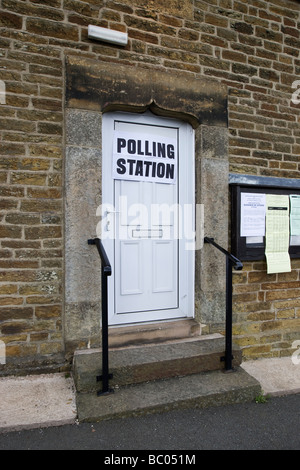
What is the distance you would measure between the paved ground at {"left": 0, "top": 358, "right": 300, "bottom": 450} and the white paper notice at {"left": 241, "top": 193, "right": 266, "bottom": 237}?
171cm

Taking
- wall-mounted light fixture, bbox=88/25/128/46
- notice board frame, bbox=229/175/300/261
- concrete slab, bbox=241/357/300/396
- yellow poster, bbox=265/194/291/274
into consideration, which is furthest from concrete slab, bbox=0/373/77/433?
wall-mounted light fixture, bbox=88/25/128/46

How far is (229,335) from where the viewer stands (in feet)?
9.59

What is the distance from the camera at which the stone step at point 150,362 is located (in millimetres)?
2602

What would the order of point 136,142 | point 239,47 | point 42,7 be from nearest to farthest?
point 42,7 → point 136,142 → point 239,47

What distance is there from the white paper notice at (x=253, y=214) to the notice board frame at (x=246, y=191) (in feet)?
0.17

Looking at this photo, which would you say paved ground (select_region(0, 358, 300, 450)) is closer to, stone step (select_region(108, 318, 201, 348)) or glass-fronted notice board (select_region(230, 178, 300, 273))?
stone step (select_region(108, 318, 201, 348))

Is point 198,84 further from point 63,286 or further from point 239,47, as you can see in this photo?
point 63,286

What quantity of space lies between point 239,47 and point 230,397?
363cm

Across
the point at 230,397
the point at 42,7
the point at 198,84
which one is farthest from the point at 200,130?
the point at 230,397

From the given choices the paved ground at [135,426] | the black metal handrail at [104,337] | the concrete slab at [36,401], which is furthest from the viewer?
the black metal handrail at [104,337]

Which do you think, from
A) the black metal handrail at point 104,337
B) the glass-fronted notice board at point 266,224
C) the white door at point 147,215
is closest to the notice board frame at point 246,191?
the glass-fronted notice board at point 266,224

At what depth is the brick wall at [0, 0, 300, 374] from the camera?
2812mm

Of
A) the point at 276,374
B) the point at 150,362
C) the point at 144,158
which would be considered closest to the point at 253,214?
the point at 144,158

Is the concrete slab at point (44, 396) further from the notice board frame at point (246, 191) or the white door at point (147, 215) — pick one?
the notice board frame at point (246, 191)
